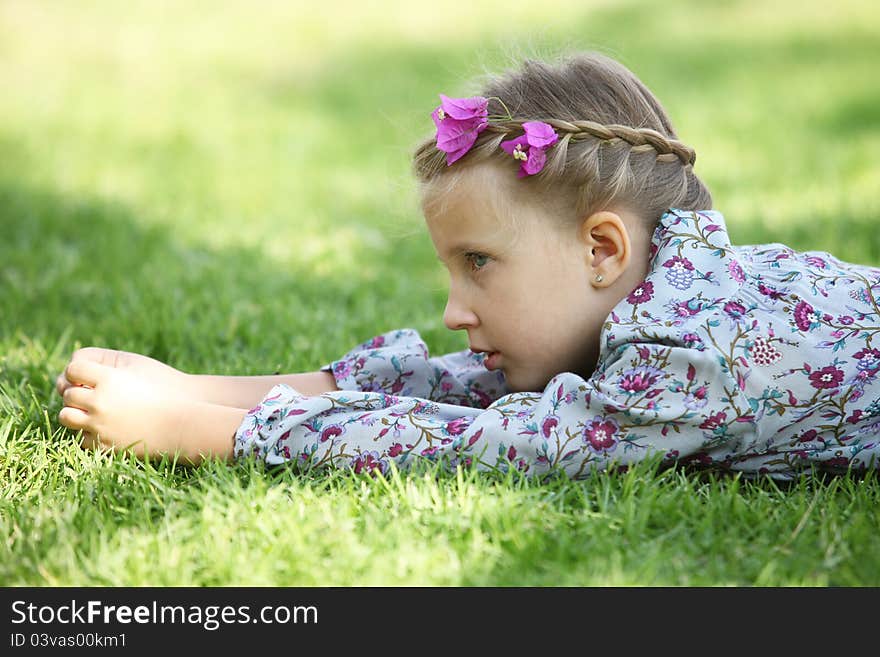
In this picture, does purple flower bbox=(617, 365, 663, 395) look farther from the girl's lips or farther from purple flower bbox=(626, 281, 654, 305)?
the girl's lips

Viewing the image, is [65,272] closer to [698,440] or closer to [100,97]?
[698,440]

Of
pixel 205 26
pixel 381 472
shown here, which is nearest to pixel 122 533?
pixel 381 472

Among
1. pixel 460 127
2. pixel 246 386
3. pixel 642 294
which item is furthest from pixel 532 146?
pixel 246 386

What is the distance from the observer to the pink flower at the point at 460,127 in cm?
223

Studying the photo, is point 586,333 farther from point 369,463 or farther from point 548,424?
point 369,463

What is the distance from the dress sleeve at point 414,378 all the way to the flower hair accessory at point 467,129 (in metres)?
0.57

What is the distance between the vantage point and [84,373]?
88.3 inches

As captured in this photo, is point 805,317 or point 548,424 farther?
point 805,317

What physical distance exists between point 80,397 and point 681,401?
50.1 inches

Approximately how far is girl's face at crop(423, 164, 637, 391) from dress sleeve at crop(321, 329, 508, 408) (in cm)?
30

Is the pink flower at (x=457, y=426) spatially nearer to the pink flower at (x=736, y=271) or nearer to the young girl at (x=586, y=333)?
the young girl at (x=586, y=333)

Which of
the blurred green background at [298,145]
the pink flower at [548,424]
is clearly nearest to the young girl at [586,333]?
the pink flower at [548,424]
